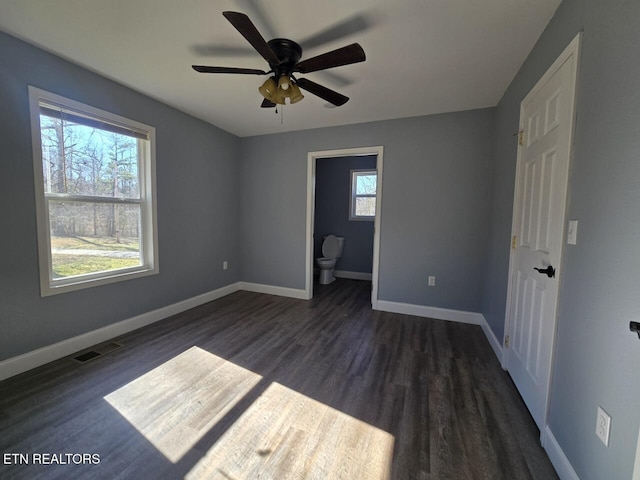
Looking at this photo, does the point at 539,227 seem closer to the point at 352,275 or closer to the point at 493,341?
the point at 493,341

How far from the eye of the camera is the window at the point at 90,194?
2.09 m

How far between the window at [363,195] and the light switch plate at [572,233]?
3.75 metres

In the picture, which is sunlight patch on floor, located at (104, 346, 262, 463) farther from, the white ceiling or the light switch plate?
the white ceiling

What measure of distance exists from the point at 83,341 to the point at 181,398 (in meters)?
1.34

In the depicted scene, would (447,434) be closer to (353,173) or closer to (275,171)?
(275,171)

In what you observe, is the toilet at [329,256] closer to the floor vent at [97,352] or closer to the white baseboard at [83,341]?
the white baseboard at [83,341]

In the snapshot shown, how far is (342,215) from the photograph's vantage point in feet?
17.3

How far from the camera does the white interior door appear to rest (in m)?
1.41

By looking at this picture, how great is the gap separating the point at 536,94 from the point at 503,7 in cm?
61

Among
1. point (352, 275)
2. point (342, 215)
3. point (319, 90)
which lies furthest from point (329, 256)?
point (319, 90)

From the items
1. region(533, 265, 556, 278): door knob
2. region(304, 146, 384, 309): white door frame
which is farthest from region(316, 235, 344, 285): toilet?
region(533, 265, 556, 278): door knob

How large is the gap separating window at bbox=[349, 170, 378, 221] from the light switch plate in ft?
12.3

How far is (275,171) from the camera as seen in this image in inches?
158

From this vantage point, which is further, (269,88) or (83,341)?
(83,341)
